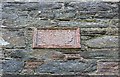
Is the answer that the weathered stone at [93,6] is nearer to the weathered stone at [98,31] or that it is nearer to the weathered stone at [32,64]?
the weathered stone at [98,31]

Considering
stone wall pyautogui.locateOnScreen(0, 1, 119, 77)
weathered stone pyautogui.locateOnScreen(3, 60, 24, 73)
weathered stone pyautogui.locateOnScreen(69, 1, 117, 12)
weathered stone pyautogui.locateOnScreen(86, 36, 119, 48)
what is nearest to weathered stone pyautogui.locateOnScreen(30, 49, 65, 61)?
stone wall pyautogui.locateOnScreen(0, 1, 119, 77)

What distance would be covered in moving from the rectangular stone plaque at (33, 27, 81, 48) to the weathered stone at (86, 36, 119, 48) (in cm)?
11

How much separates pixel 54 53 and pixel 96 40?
0.36 meters

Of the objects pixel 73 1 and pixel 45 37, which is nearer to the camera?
pixel 45 37

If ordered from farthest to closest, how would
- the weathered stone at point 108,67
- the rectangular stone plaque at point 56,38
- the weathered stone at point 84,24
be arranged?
the weathered stone at point 84,24 → the rectangular stone plaque at point 56,38 → the weathered stone at point 108,67

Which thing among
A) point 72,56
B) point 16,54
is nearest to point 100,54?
point 72,56

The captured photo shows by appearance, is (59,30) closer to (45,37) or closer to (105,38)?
(45,37)

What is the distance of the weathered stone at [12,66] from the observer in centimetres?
297

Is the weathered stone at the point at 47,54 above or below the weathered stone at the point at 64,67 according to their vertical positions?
above

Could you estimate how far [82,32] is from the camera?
3.14 m

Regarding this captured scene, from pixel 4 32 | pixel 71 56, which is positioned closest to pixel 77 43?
pixel 71 56

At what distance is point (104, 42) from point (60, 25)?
393 mm

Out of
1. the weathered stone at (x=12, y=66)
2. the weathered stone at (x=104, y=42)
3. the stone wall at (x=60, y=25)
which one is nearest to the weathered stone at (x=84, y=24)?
the stone wall at (x=60, y=25)

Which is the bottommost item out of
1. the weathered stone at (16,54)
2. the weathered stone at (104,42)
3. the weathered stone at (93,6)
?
the weathered stone at (16,54)
